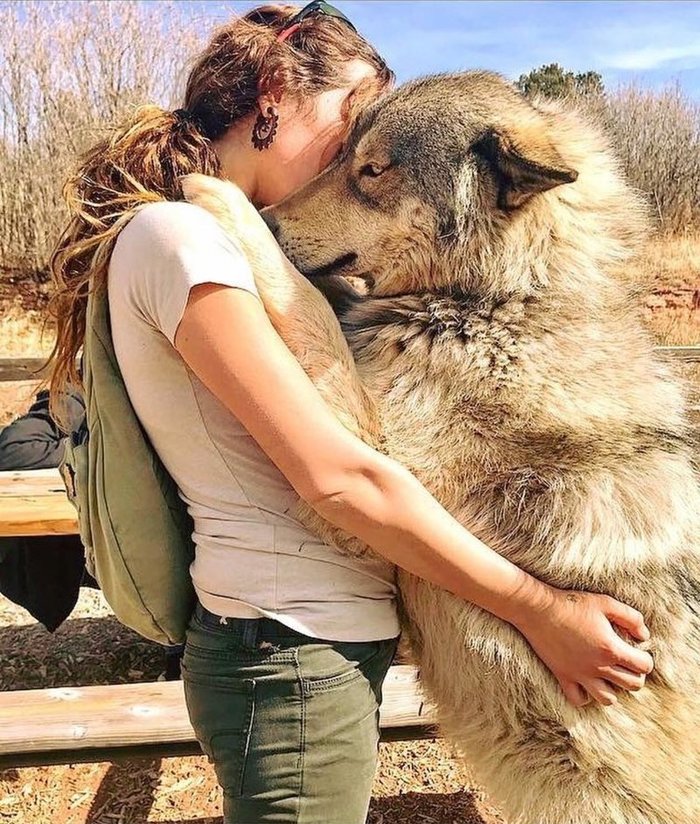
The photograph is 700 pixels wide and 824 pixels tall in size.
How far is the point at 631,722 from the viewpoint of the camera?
1790 mm

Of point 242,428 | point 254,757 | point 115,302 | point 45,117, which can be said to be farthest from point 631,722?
point 45,117

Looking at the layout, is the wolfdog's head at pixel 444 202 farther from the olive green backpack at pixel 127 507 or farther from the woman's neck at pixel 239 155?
the olive green backpack at pixel 127 507

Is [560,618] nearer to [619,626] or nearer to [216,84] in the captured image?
[619,626]

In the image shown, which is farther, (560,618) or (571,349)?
(571,349)

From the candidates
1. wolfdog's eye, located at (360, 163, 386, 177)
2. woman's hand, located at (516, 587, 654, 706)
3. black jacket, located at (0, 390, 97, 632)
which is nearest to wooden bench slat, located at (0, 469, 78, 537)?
black jacket, located at (0, 390, 97, 632)

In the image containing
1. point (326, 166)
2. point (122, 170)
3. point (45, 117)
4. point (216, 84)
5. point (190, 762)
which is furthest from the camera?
point (45, 117)

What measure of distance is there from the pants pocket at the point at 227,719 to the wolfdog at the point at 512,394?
352 millimetres

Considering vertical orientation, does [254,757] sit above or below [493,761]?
above

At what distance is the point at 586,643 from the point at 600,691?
0.13 meters

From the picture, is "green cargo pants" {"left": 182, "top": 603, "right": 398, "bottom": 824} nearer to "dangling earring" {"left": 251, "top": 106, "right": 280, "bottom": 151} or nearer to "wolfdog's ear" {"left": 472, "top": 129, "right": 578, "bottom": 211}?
"dangling earring" {"left": 251, "top": 106, "right": 280, "bottom": 151}

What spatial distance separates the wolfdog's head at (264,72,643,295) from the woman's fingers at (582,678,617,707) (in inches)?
39.0

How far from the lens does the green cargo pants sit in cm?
158

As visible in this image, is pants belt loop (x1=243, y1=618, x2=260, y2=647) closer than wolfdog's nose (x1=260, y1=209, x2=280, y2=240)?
Yes

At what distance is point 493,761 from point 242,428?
0.99 m
